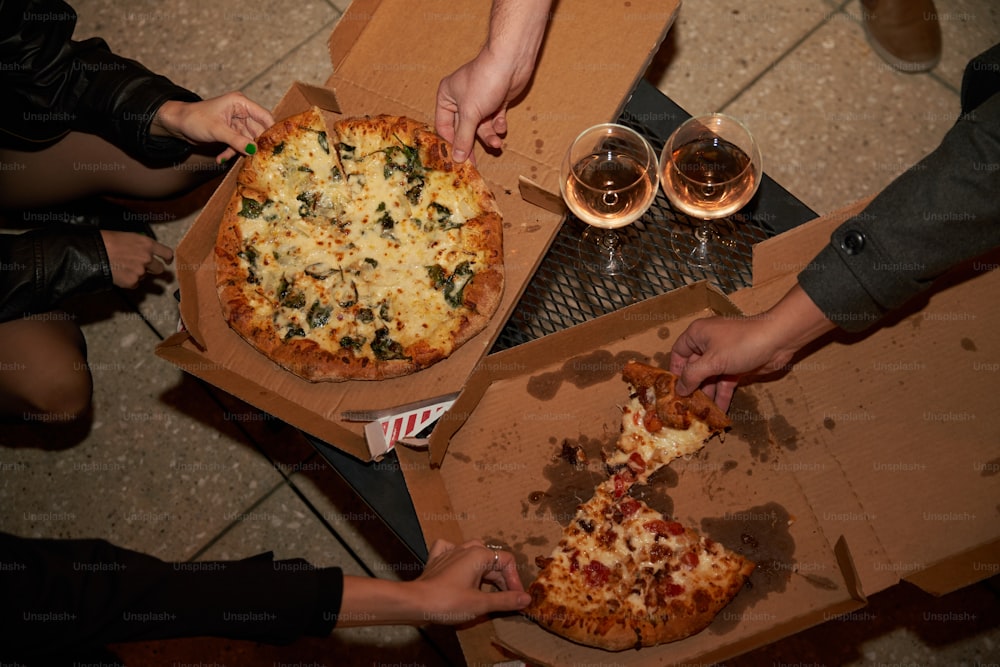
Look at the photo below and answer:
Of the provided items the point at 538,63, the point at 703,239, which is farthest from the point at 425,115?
the point at 703,239

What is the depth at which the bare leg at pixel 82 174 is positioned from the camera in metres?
A: 2.74

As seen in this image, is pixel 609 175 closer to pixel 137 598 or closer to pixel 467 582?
pixel 467 582

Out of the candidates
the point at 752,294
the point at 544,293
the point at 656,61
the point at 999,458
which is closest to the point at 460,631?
the point at 544,293

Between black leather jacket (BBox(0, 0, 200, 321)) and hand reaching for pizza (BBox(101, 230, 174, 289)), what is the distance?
78 millimetres

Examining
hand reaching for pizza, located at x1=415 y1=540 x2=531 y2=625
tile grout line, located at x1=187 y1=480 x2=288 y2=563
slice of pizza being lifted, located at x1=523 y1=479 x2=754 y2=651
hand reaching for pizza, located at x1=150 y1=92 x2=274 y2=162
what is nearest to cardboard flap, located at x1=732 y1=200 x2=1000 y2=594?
slice of pizza being lifted, located at x1=523 y1=479 x2=754 y2=651

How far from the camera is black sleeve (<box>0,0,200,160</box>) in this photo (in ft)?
7.77

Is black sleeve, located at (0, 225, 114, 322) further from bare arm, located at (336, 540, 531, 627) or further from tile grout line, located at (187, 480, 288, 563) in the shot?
bare arm, located at (336, 540, 531, 627)

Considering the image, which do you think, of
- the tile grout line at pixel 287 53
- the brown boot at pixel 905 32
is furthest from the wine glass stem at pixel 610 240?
the tile grout line at pixel 287 53

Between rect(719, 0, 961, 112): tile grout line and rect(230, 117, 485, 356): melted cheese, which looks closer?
rect(230, 117, 485, 356): melted cheese

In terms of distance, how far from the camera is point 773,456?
2.00 meters

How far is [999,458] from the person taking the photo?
1.91 meters

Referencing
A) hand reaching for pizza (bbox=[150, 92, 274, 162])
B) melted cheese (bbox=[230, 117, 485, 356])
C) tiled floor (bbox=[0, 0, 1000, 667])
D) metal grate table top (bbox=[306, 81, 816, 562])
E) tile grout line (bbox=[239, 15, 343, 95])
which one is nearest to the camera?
metal grate table top (bbox=[306, 81, 816, 562])

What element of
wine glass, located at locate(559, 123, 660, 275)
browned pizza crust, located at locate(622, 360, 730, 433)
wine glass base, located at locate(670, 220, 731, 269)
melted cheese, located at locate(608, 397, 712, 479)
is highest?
wine glass, located at locate(559, 123, 660, 275)

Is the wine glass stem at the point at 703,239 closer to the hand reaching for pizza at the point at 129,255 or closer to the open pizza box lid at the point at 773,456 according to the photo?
the open pizza box lid at the point at 773,456
